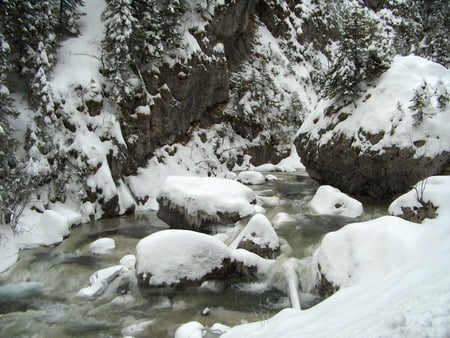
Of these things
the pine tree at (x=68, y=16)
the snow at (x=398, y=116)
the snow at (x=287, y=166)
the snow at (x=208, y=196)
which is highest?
the pine tree at (x=68, y=16)

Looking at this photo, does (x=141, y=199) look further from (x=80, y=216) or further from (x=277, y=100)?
(x=277, y=100)

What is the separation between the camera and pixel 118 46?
45.8 feet

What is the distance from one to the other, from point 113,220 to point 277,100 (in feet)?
57.7

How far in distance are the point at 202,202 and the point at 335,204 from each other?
4426 mm

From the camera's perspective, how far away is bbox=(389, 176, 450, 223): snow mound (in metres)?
6.51

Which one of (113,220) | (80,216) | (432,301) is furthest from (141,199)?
(432,301)

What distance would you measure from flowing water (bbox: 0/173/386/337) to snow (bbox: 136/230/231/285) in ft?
1.14

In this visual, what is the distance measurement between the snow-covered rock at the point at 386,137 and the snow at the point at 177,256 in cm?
707

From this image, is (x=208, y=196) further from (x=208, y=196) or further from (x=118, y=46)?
(x=118, y=46)

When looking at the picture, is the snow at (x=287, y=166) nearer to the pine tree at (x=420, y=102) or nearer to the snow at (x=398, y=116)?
the snow at (x=398, y=116)

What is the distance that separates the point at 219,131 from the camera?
22.4 m

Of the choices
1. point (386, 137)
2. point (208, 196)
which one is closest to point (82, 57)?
point (208, 196)

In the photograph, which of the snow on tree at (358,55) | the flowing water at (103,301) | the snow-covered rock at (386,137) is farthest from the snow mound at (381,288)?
the snow on tree at (358,55)

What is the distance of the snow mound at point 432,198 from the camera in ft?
21.4
